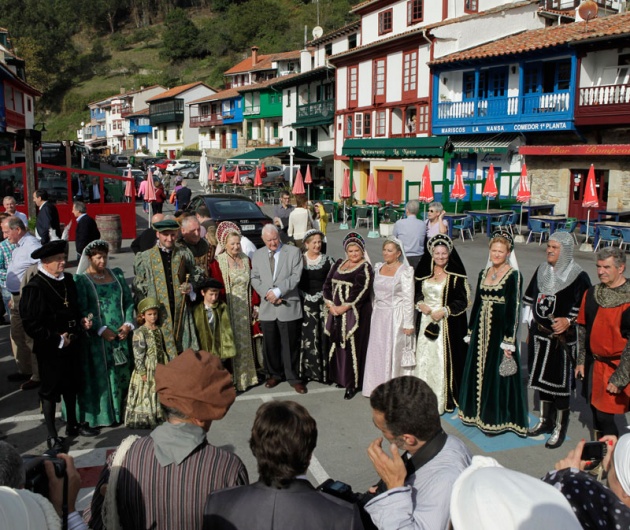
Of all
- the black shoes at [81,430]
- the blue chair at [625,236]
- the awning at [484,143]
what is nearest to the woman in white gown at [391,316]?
the black shoes at [81,430]

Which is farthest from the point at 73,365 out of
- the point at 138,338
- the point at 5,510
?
the point at 5,510

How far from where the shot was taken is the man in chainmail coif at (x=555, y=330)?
5527 mm

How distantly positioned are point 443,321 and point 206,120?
6504 cm

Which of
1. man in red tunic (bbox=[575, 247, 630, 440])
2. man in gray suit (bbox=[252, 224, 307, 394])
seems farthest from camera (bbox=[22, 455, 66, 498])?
man in gray suit (bbox=[252, 224, 307, 394])

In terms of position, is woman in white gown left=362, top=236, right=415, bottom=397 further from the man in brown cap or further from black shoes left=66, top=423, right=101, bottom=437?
the man in brown cap

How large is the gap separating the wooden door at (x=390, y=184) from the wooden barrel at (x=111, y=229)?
15980 mm

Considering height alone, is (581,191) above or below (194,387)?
above

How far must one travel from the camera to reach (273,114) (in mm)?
54625

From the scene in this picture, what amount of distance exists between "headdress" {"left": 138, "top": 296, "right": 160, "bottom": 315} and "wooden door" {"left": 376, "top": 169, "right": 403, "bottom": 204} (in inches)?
979

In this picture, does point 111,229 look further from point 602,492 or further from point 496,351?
point 602,492

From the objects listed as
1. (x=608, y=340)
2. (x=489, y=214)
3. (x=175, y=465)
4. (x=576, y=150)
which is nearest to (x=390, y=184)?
(x=576, y=150)

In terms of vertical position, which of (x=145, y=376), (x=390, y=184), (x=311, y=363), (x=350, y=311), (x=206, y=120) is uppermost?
(x=206, y=120)

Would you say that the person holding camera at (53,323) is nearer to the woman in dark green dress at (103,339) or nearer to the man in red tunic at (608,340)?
the woman in dark green dress at (103,339)

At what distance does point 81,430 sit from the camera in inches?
234
